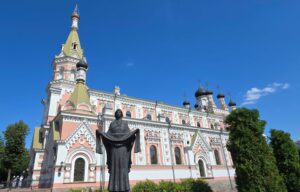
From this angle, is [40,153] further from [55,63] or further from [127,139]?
[127,139]

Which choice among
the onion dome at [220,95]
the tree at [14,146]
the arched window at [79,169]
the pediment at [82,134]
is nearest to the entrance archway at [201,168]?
the pediment at [82,134]

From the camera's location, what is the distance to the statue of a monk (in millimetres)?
6027

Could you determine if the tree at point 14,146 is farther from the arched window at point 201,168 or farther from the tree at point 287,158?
the tree at point 287,158

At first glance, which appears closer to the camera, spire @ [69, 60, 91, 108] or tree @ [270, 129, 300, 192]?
tree @ [270, 129, 300, 192]

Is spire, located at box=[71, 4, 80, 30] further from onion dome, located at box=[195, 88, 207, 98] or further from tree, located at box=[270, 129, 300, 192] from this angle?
tree, located at box=[270, 129, 300, 192]

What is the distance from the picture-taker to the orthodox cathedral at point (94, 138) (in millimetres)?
20844

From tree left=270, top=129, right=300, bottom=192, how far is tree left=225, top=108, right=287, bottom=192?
226 cm

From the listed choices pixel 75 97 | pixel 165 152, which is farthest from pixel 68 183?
pixel 165 152

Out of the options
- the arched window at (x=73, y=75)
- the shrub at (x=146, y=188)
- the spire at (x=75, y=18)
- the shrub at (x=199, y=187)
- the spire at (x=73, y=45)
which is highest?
the spire at (x=75, y=18)

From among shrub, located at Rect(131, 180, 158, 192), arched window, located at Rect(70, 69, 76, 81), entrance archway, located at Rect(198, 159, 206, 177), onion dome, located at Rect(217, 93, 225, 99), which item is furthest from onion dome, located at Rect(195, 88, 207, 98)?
shrub, located at Rect(131, 180, 158, 192)

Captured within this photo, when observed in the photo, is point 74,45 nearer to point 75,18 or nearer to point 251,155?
point 75,18

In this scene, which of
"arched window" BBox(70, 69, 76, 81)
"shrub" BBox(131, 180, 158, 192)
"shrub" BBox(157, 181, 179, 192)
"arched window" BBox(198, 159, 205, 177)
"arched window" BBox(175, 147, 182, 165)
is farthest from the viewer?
"arched window" BBox(70, 69, 76, 81)

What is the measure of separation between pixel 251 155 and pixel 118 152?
13211 millimetres

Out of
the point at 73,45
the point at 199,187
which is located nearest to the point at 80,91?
the point at 73,45
